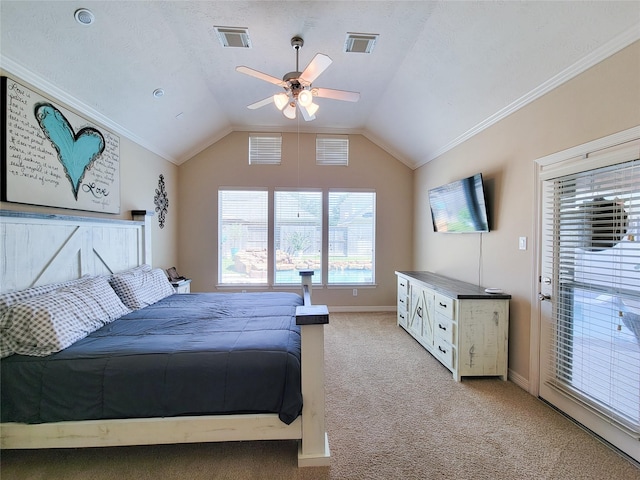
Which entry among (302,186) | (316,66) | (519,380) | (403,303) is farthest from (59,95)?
(519,380)

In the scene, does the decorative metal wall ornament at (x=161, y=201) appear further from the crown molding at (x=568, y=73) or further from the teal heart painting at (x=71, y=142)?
the crown molding at (x=568, y=73)

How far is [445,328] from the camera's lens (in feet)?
9.58

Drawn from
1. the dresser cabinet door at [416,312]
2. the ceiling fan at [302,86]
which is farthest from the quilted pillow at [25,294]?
the dresser cabinet door at [416,312]

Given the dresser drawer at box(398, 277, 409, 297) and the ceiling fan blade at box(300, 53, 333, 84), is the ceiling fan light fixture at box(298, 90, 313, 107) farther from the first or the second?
the dresser drawer at box(398, 277, 409, 297)

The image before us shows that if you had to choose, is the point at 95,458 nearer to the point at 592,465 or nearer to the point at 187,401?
the point at 187,401

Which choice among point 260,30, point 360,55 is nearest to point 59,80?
point 260,30

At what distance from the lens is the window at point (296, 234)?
4.95 m

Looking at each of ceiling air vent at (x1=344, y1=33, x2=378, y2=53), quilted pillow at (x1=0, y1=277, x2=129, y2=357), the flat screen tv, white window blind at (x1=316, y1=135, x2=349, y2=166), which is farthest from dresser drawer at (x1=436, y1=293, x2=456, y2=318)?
quilted pillow at (x1=0, y1=277, x2=129, y2=357)

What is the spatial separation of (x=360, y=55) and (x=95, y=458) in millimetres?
3951

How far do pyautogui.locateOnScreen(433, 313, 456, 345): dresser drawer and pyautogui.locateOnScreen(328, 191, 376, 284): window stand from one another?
2060 mm

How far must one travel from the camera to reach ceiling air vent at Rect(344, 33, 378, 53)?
2664mm

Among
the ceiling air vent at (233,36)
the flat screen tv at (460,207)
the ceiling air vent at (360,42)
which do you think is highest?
the ceiling air vent at (360,42)

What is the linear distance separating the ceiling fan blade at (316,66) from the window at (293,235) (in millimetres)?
2710

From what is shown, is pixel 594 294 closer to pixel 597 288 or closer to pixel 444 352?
pixel 597 288
